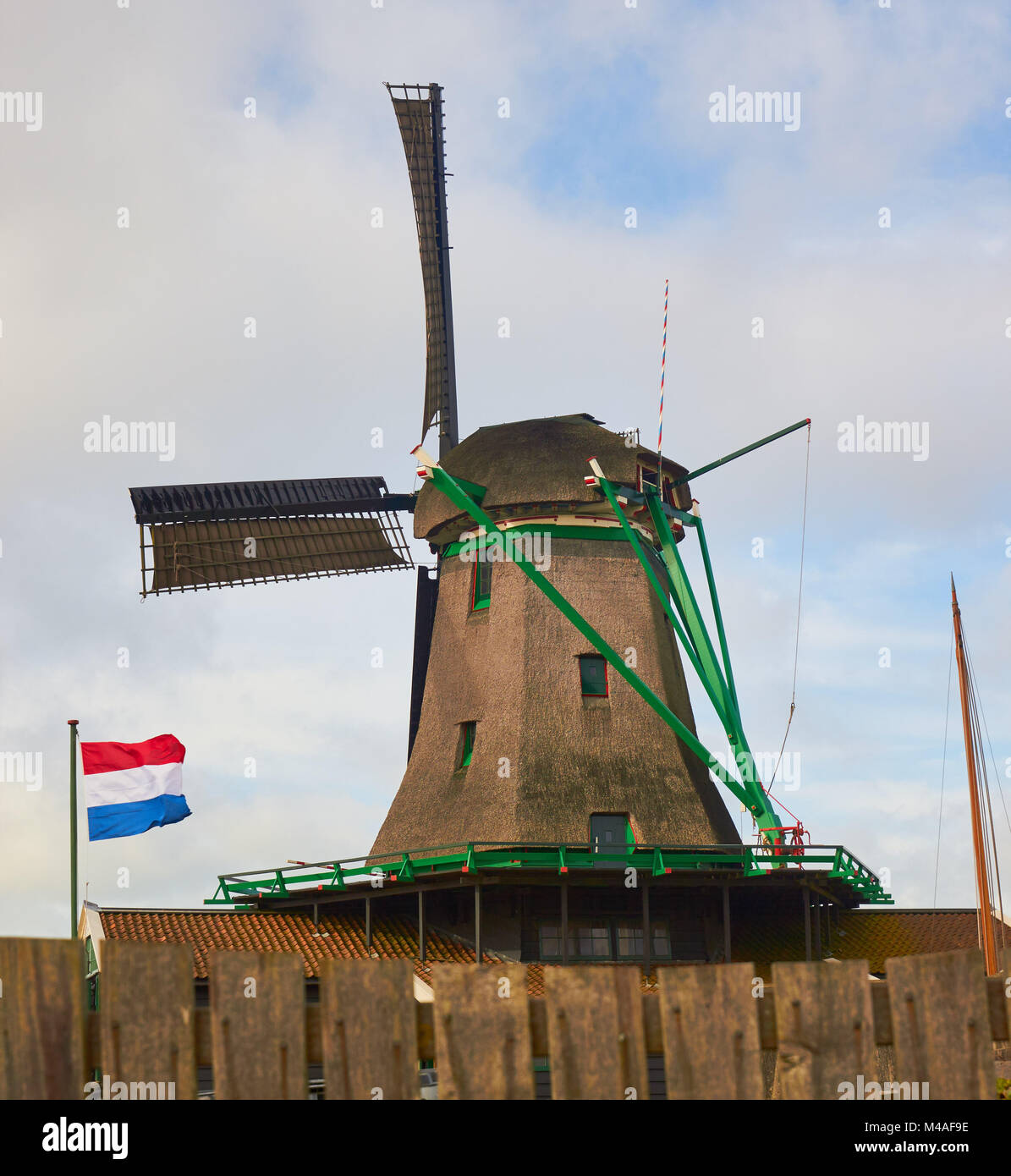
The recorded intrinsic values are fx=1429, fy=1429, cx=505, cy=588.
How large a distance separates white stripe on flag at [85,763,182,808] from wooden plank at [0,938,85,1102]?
1793 cm

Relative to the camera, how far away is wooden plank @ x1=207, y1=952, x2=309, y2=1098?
426 cm

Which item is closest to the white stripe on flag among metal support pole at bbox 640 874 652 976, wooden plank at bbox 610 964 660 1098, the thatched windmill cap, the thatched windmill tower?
the thatched windmill tower

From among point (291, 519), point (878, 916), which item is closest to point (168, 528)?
point (291, 519)

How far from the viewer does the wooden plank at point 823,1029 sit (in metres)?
4.48

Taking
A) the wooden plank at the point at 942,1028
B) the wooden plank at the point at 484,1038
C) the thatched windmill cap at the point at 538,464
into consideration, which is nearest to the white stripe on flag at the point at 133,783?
the thatched windmill cap at the point at 538,464

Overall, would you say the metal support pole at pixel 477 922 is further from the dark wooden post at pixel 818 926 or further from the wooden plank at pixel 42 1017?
the wooden plank at pixel 42 1017

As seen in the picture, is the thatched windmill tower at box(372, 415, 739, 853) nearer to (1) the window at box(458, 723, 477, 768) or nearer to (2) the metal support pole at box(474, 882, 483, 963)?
(1) the window at box(458, 723, 477, 768)

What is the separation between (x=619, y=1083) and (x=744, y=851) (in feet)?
63.1

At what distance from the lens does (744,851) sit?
2303 cm

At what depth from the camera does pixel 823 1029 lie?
4508 millimetres

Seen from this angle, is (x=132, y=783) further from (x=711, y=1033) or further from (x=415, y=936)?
(x=711, y=1033)

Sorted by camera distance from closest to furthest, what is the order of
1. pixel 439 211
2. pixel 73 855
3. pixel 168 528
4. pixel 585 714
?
pixel 73 855
pixel 585 714
pixel 168 528
pixel 439 211
